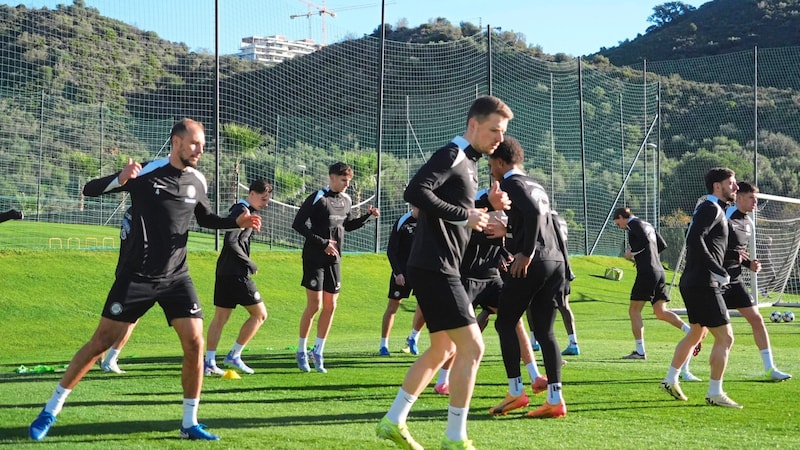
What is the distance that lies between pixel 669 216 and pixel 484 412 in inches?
1520

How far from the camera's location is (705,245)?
9.25 meters

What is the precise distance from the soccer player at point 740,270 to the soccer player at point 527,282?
10.7 ft

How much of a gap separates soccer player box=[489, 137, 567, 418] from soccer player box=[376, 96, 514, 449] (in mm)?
1449

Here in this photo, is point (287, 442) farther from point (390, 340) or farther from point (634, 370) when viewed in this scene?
point (390, 340)

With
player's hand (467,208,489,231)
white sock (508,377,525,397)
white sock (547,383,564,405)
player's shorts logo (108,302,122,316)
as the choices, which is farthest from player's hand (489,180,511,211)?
player's shorts logo (108,302,122,316)

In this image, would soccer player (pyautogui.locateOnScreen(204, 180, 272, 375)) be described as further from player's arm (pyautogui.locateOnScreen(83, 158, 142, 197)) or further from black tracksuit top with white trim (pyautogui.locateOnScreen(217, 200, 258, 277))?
player's arm (pyautogui.locateOnScreen(83, 158, 142, 197))

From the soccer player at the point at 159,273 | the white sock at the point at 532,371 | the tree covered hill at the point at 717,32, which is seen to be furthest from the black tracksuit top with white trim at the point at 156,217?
the tree covered hill at the point at 717,32

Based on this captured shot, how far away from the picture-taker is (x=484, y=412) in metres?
8.27

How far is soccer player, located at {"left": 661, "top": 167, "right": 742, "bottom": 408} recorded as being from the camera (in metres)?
9.02

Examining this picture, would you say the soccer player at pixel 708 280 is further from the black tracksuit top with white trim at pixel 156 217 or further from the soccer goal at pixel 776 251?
the soccer goal at pixel 776 251

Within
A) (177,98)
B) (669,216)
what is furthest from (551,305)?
(669,216)

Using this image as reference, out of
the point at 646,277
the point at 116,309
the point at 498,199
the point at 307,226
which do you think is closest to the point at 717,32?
the point at 646,277

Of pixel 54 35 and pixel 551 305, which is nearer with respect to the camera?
pixel 551 305

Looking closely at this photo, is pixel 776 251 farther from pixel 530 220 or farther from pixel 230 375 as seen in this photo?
pixel 530 220
